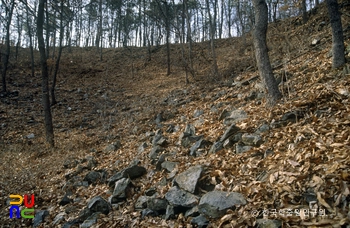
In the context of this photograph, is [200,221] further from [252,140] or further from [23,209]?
[23,209]

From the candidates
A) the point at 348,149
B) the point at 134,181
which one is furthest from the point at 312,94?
the point at 134,181

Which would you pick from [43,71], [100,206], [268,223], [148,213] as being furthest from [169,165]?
[43,71]

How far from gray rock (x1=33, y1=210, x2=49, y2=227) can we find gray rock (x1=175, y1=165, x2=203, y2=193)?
2.80m

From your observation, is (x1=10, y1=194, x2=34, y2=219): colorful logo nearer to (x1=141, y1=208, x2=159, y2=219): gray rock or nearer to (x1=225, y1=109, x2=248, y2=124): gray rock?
(x1=141, y1=208, x2=159, y2=219): gray rock

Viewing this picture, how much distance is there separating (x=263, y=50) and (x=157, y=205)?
4.19 metres

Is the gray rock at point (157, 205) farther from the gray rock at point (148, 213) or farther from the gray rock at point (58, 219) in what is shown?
the gray rock at point (58, 219)

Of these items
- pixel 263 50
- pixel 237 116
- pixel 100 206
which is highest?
pixel 263 50

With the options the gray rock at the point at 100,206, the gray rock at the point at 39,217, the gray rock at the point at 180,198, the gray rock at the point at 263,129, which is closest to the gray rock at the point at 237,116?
the gray rock at the point at 263,129

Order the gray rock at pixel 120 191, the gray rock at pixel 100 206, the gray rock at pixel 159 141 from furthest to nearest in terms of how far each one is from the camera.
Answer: the gray rock at pixel 159 141 → the gray rock at pixel 120 191 → the gray rock at pixel 100 206

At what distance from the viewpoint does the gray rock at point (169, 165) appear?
4.69 meters

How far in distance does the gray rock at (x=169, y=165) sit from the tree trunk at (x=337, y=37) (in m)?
A: 4.78

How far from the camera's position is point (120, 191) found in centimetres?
438

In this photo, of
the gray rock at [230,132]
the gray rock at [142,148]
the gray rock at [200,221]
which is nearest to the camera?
the gray rock at [200,221]

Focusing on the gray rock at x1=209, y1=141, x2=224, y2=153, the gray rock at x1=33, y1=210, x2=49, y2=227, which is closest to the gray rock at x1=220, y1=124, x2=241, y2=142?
the gray rock at x1=209, y1=141, x2=224, y2=153
